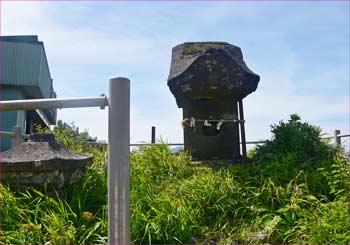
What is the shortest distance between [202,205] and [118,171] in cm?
218

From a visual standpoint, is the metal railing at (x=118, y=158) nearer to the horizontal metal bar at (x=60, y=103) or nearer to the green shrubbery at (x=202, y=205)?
the horizontal metal bar at (x=60, y=103)

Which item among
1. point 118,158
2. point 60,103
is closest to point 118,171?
point 118,158

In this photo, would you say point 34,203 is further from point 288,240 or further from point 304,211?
point 304,211

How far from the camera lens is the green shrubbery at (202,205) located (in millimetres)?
2664

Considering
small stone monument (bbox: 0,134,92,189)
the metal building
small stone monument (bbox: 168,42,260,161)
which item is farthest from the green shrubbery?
the metal building

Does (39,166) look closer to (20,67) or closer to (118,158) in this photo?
(118,158)

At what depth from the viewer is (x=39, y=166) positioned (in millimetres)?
2838

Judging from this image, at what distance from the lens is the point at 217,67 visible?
4812mm

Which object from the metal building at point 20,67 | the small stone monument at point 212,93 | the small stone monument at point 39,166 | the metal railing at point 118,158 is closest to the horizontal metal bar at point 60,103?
the metal railing at point 118,158

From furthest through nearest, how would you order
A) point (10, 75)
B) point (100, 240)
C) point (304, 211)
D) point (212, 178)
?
point (10, 75) < point (212, 178) < point (304, 211) < point (100, 240)

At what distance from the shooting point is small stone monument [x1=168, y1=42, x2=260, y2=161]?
484 centimetres

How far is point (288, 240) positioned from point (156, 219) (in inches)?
41.7

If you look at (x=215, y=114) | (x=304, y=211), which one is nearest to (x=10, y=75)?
(x=215, y=114)

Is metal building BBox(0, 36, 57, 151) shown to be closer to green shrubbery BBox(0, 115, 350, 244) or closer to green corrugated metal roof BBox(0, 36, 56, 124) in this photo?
green corrugated metal roof BBox(0, 36, 56, 124)
